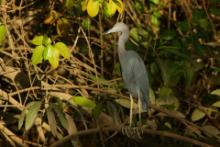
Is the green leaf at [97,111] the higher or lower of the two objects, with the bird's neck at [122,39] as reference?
lower

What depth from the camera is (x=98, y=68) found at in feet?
11.5

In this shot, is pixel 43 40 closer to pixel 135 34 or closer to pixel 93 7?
pixel 93 7

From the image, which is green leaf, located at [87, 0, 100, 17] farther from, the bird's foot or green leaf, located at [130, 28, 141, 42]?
green leaf, located at [130, 28, 141, 42]

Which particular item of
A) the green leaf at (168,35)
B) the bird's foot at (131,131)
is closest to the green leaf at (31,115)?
the bird's foot at (131,131)

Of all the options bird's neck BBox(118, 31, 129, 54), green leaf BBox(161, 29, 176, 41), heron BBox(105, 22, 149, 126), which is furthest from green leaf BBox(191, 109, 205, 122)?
bird's neck BBox(118, 31, 129, 54)

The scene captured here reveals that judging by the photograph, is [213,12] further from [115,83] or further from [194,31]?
[115,83]

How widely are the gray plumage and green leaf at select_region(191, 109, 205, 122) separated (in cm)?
70

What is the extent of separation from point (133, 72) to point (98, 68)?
810 millimetres

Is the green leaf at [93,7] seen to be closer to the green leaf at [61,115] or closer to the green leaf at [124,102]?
the green leaf at [61,115]

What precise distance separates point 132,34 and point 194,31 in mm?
334

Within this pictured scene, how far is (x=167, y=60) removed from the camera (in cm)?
331

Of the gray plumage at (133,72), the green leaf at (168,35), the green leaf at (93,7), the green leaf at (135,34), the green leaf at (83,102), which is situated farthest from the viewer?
the green leaf at (135,34)

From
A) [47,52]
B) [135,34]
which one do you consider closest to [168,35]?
[135,34]

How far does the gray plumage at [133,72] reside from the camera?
2.67 metres
